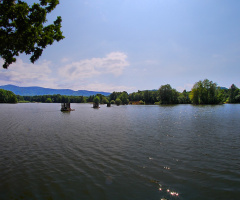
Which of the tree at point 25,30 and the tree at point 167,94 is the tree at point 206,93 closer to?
the tree at point 167,94

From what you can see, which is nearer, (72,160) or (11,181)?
(11,181)

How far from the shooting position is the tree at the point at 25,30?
9.09 meters

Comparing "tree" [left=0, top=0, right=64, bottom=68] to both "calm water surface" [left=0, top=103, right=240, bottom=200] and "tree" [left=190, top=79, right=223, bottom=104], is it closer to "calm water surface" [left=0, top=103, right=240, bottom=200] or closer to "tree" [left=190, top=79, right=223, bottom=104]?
"calm water surface" [left=0, top=103, right=240, bottom=200]

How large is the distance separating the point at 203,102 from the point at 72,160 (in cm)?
15200

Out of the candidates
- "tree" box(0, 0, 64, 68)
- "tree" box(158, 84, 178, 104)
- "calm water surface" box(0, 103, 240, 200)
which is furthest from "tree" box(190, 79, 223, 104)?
"tree" box(0, 0, 64, 68)

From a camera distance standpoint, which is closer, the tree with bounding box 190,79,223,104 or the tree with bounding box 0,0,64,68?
the tree with bounding box 0,0,64,68

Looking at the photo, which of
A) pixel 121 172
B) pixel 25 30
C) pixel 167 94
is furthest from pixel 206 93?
pixel 25 30

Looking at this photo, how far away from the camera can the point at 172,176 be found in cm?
917

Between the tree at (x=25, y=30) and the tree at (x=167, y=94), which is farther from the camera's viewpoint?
the tree at (x=167, y=94)

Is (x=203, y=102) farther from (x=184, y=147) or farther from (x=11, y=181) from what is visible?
(x=11, y=181)

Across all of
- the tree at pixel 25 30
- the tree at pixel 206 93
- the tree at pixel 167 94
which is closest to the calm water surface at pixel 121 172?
the tree at pixel 25 30

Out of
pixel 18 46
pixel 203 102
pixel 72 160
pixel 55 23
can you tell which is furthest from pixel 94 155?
pixel 203 102

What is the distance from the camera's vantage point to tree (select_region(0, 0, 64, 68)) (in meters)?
9.09

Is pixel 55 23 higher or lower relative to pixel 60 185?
higher
